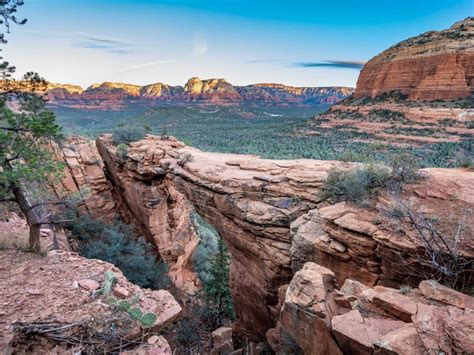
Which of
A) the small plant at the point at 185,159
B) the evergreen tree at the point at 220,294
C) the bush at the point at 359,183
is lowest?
the evergreen tree at the point at 220,294

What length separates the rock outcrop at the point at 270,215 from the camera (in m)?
6.13

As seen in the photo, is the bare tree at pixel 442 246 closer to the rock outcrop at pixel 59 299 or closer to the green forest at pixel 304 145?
the green forest at pixel 304 145

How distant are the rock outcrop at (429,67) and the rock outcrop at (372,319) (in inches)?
2094

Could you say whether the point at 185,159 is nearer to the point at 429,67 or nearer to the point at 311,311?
the point at 311,311

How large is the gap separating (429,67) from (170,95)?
126 meters

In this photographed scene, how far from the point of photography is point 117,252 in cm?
1141

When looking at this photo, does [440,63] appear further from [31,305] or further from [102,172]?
[31,305]

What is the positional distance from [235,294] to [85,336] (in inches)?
254

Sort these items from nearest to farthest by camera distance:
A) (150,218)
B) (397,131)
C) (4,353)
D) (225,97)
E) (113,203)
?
(4,353) < (150,218) < (113,203) < (397,131) < (225,97)

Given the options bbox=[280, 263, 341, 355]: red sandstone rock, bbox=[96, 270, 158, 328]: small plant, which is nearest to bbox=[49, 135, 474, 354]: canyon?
bbox=[280, 263, 341, 355]: red sandstone rock

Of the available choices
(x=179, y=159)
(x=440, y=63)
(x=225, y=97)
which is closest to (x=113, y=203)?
(x=179, y=159)

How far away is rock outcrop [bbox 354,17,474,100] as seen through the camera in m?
46.7

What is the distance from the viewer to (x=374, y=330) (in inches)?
157

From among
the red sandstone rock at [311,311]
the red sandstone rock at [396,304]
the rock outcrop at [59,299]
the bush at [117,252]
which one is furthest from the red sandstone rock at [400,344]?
the bush at [117,252]
